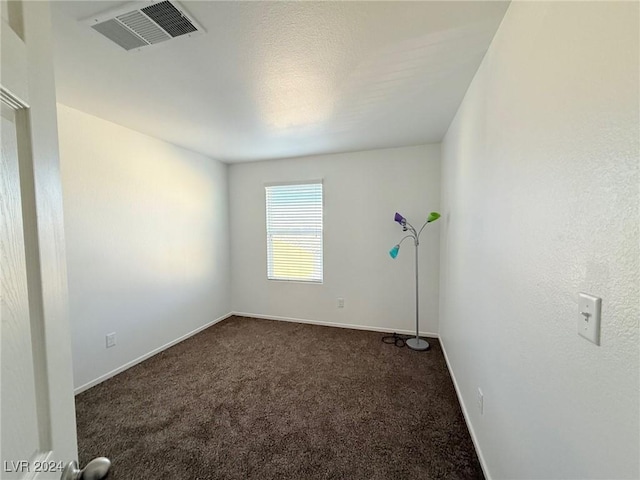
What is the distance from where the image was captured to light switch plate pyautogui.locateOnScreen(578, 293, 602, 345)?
65 centimetres

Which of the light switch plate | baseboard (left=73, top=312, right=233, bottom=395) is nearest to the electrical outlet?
baseboard (left=73, top=312, right=233, bottom=395)

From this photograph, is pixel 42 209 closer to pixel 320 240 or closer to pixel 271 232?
pixel 320 240

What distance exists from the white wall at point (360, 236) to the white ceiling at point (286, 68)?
A: 0.75m

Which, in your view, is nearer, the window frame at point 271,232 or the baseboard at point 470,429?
the baseboard at point 470,429

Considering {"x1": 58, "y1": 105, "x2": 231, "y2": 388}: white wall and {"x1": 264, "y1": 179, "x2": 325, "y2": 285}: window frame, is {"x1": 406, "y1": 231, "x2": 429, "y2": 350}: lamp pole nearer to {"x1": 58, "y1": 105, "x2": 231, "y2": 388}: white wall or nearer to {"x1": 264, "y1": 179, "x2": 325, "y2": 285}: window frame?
{"x1": 264, "y1": 179, "x2": 325, "y2": 285}: window frame

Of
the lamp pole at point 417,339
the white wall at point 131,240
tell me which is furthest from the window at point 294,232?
the lamp pole at point 417,339

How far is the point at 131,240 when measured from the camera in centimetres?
268

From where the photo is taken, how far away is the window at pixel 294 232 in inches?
148

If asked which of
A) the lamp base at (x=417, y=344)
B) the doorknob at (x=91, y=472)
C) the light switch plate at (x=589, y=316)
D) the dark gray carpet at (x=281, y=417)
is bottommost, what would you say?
the dark gray carpet at (x=281, y=417)

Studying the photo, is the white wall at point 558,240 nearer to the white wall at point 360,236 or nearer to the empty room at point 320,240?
the empty room at point 320,240

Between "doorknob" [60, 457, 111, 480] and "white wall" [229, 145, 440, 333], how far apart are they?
316 cm

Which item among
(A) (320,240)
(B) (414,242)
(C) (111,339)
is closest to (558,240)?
(B) (414,242)

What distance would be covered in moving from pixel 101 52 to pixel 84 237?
1565 millimetres

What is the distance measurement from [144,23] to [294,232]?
9.22 ft
